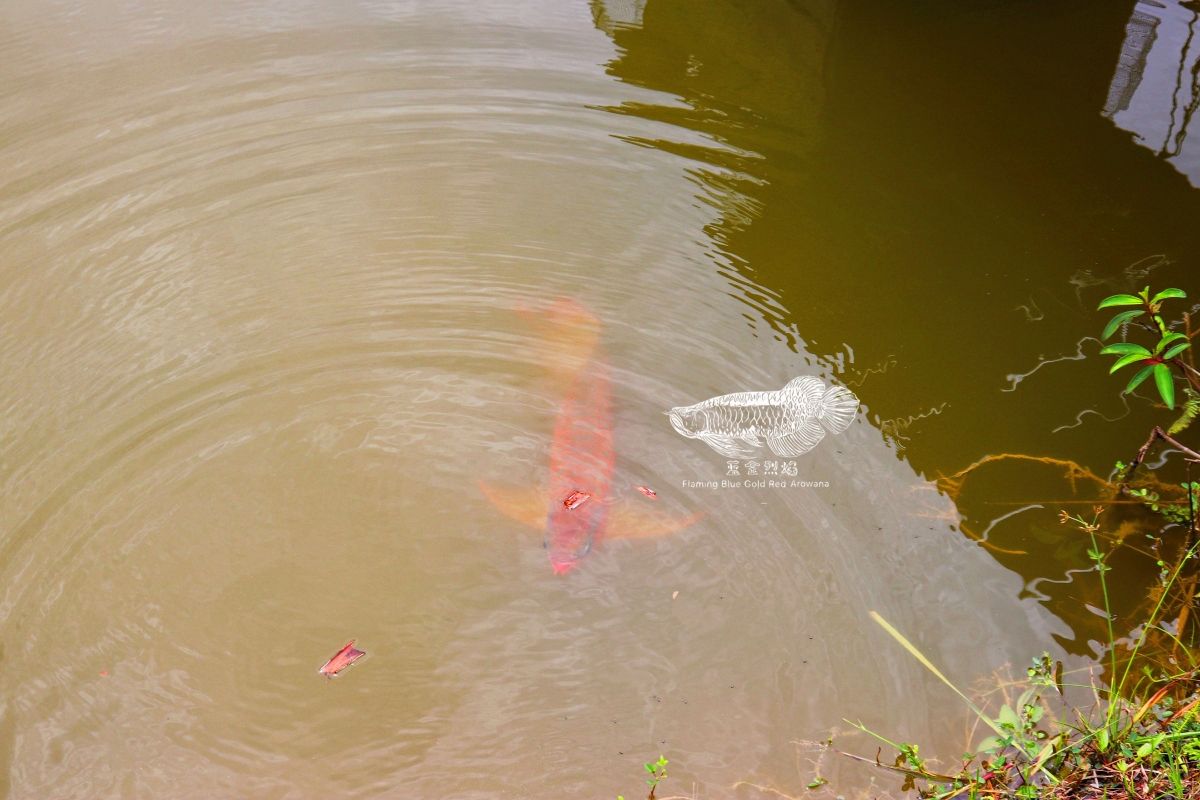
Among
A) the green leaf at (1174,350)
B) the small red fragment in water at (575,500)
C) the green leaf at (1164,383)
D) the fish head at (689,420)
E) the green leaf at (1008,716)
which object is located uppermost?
the green leaf at (1174,350)

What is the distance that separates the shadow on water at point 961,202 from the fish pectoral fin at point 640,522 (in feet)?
2.21

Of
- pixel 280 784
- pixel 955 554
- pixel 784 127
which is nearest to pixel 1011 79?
pixel 784 127

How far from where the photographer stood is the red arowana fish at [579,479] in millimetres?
2375

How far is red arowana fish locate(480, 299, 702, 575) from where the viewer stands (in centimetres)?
238

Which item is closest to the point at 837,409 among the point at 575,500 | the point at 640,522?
the point at 640,522

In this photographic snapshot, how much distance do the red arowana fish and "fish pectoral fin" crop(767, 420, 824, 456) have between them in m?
0.34

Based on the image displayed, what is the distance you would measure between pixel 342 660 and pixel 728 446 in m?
1.17

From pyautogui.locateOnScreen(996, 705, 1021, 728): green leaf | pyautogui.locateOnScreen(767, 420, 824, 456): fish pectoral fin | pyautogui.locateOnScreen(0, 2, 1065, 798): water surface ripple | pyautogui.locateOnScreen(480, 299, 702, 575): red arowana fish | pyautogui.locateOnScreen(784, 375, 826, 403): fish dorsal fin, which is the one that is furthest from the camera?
pyautogui.locateOnScreen(784, 375, 826, 403): fish dorsal fin

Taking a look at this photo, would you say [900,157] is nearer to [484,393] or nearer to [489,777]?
[484,393]

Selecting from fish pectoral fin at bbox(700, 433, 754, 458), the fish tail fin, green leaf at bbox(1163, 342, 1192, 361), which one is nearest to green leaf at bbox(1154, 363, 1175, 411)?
green leaf at bbox(1163, 342, 1192, 361)

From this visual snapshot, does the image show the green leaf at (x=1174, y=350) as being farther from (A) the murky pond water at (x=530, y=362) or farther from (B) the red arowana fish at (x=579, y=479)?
(B) the red arowana fish at (x=579, y=479)

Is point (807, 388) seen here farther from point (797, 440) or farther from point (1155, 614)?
point (1155, 614)

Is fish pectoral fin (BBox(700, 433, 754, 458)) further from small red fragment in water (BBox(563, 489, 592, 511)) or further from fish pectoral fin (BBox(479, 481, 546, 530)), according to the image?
fish pectoral fin (BBox(479, 481, 546, 530))

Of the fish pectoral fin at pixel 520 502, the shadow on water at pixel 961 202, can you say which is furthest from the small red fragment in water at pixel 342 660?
the shadow on water at pixel 961 202
